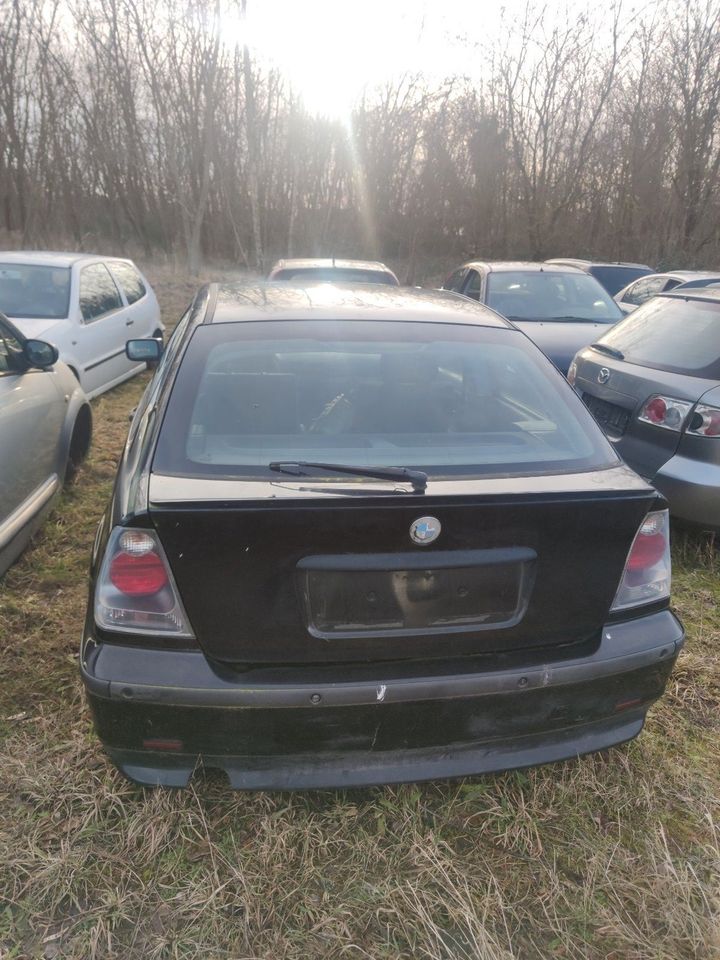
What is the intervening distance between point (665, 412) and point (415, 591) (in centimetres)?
265

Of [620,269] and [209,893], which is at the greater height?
[620,269]

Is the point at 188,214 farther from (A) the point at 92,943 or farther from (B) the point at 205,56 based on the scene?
(A) the point at 92,943

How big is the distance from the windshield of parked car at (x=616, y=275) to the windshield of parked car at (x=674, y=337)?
8.39 meters

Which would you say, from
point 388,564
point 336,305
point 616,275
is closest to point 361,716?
point 388,564

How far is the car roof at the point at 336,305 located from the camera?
260 centimetres

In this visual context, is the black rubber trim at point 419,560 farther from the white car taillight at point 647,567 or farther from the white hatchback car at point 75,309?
the white hatchback car at point 75,309

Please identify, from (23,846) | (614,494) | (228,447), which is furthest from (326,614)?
(23,846)

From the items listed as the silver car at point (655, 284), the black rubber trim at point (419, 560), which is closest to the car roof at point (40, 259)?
the black rubber trim at point (419, 560)

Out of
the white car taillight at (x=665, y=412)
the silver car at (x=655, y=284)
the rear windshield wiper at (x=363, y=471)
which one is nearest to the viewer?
the rear windshield wiper at (x=363, y=471)

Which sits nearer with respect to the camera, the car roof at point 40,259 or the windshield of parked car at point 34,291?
the windshield of parked car at point 34,291

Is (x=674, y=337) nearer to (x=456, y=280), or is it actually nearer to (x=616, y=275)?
(x=456, y=280)

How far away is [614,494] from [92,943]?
1.87 metres

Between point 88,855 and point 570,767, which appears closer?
point 88,855

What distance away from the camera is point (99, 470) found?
16.6 ft
